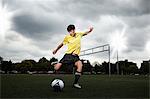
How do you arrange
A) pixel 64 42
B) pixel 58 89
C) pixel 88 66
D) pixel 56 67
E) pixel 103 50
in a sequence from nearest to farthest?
pixel 58 89 → pixel 56 67 → pixel 64 42 → pixel 103 50 → pixel 88 66

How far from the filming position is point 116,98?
6.53 m

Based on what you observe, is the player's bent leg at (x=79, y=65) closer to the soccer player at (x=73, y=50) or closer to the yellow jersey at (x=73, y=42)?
the soccer player at (x=73, y=50)

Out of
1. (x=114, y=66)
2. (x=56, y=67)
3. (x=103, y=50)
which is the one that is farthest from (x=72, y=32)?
(x=114, y=66)

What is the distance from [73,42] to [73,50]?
0.26m

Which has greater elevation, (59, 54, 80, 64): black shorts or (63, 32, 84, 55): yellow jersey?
(63, 32, 84, 55): yellow jersey

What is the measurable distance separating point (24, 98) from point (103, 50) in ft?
149

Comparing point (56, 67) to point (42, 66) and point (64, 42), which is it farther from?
point (42, 66)

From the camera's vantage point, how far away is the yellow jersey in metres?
9.15

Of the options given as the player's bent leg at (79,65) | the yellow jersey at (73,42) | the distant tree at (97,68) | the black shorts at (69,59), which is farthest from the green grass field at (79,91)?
the distant tree at (97,68)

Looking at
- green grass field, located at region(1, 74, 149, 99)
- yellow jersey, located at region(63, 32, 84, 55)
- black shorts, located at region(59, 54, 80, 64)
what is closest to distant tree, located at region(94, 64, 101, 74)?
green grass field, located at region(1, 74, 149, 99)

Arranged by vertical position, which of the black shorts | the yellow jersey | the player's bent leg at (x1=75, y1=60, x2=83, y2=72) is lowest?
the player's bent leg at (x1=75, y1=60, x2=83, y2=72)

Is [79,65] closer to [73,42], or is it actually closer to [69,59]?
[69,59]

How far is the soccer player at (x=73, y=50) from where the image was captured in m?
8.98

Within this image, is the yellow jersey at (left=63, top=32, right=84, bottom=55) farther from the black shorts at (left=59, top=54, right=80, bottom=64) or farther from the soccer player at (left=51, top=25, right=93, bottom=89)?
the black shorts at (left=59, top=54, right=80, bottom=64)
